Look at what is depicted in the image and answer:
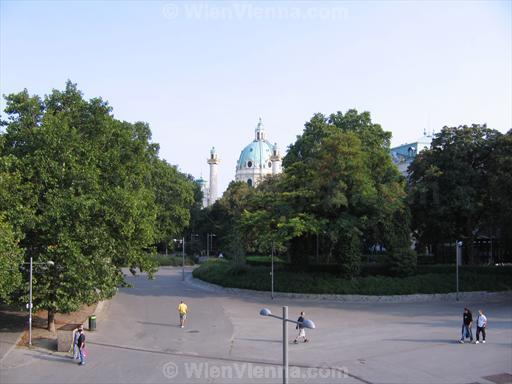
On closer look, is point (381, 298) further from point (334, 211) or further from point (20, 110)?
point (20, 110)

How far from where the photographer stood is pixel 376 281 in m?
40.0

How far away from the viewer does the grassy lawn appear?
39344 millimetres

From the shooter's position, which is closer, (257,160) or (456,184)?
(456,184)

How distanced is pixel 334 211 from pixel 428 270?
12.5 meters

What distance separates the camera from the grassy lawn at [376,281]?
3934cm

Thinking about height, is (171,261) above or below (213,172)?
below

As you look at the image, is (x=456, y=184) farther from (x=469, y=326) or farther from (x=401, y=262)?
(x=469, y=326)

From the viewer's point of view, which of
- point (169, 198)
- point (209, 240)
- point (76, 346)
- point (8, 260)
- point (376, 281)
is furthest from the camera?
point (209, 240)

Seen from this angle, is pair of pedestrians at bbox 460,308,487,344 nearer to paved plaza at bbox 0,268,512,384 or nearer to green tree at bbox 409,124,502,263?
paved plaza at bbox 0,268,512,384

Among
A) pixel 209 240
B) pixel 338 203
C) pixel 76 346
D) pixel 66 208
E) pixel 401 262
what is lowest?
pixel 76 346

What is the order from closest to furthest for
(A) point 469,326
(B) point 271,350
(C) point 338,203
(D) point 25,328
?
(B) point 271,350, (A) point 469,326, (D) point 25,328, (C) point 338,203

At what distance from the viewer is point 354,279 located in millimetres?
40250

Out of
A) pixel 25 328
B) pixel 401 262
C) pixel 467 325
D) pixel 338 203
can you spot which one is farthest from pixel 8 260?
pixel 401 262

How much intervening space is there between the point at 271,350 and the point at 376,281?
778 inches
